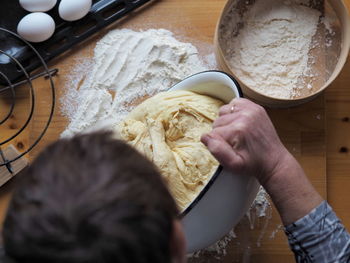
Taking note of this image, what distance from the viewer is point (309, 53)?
90cm

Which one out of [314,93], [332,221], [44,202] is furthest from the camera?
[314,93]

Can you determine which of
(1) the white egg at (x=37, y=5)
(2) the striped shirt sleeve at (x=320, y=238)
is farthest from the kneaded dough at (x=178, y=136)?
(1) the white egg at (x=37, y=5)

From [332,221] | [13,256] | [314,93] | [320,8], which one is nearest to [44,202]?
[13,256]

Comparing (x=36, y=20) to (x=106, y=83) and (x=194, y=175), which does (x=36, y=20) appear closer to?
(x=106, y=83)

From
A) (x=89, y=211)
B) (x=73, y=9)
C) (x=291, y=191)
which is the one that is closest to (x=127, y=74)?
(x=73, y=9)

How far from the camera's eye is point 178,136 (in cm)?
77

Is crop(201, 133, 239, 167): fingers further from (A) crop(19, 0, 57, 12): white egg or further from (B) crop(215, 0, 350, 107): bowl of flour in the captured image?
(A) crop(19, 0, 57, 12): white egg

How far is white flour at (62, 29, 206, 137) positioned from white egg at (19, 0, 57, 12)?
0.38 feet

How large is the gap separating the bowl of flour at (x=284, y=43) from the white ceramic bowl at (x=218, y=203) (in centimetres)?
15

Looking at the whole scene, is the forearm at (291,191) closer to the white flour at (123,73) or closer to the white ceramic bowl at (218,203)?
the white ceramic bowl at (218,203)

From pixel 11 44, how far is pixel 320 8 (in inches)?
24.1

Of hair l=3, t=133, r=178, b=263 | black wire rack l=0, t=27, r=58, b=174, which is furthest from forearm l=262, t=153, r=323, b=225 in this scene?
black wire rack l=0, t=27, r=58, b=174

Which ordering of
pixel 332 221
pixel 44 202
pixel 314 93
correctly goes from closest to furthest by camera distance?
pixel 44 202 < pixel 332 221 < pixel 314 93

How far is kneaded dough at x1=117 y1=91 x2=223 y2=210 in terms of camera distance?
2.36ft
